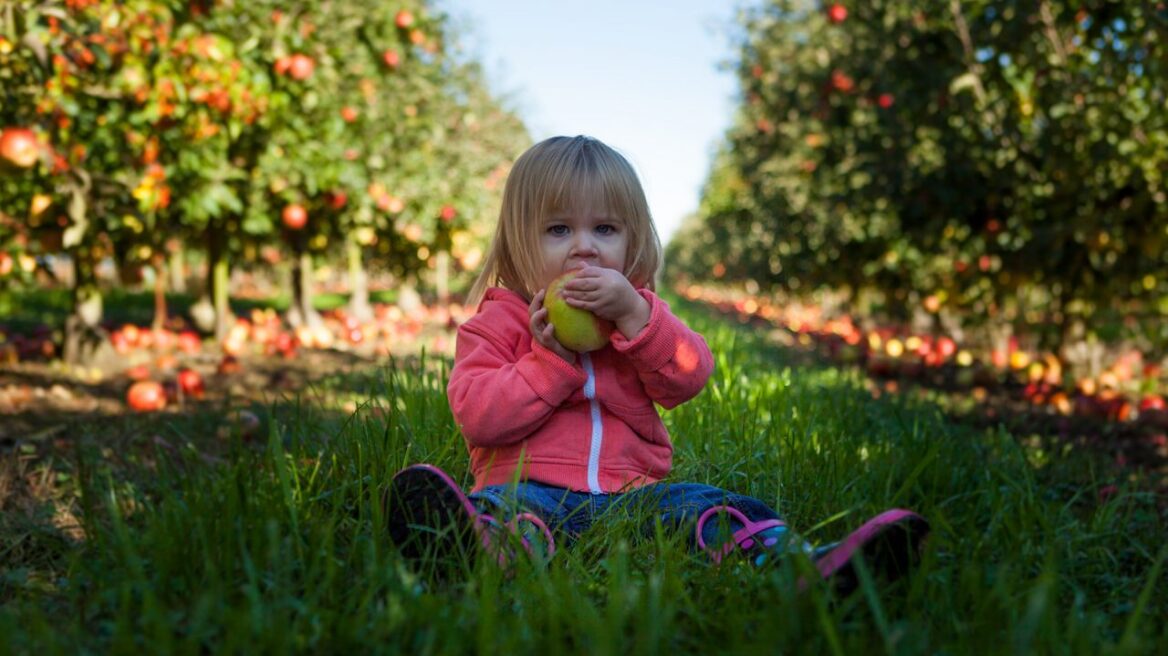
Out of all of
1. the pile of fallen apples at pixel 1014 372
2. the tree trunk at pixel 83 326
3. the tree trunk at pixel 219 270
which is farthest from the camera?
the tree trunk at pixel 219 270

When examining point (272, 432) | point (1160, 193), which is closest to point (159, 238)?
point (272, 432)

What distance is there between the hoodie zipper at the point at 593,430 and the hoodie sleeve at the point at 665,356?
10 cm

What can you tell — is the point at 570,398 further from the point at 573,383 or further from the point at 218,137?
the point at 218,137

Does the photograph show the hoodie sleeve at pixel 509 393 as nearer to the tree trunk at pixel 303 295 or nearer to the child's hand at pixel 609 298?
the child's hand at pixel 609 298

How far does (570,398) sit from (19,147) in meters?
3.33

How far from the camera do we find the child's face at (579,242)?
2299 mm

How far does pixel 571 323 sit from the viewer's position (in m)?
2.11

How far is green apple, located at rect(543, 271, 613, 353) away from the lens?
6.93ft

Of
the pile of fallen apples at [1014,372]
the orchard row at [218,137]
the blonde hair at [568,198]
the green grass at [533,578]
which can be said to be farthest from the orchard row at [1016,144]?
the orchard row at [218,137]

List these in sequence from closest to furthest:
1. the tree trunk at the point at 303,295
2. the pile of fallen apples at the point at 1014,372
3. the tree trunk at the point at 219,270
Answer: the pile of fallen apples at the point at 1014,372, the tree trunk at the point at 219,270, the tree trunk at the point at 303,295

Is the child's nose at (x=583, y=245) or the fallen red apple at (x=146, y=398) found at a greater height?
the child's nose at (x=583, y=245)

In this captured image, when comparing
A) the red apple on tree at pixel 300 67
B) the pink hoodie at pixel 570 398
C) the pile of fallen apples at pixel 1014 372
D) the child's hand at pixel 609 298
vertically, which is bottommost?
the pile of fallen apples at pixel 1014 372

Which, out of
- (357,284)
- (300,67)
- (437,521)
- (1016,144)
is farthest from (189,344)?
(437,521)

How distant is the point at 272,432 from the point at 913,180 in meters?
5.29
